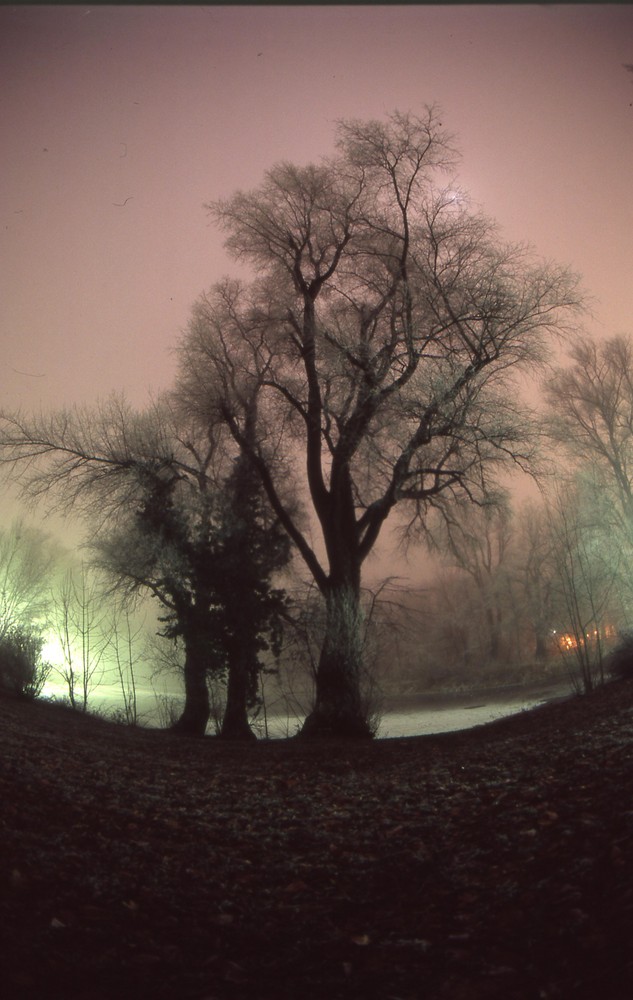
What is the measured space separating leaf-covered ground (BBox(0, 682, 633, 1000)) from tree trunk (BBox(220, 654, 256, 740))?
20.5ft

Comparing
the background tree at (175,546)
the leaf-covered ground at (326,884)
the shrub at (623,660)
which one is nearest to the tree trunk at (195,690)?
the background tree at (175,546)

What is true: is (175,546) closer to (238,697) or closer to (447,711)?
(238,697)

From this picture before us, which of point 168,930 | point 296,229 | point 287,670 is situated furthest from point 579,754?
point 296,229

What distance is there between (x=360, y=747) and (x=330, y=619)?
2.52 m

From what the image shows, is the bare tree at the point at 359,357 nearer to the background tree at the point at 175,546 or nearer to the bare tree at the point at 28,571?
the background tree at the point at 175,546

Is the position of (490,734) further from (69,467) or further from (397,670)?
(397,670)

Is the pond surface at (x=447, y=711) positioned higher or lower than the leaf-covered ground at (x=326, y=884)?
lower

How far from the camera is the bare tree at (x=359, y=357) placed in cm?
1016

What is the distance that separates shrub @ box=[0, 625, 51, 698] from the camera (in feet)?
33.4

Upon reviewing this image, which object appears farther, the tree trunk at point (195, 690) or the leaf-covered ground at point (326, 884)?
the tree trunk at point (195, 690)

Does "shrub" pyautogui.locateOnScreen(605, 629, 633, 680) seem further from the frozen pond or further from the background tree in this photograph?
the background tree

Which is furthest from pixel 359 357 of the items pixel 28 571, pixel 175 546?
pixel 28 571

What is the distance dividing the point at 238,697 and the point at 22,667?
355cm

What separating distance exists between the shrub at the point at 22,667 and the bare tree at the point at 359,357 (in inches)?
168
